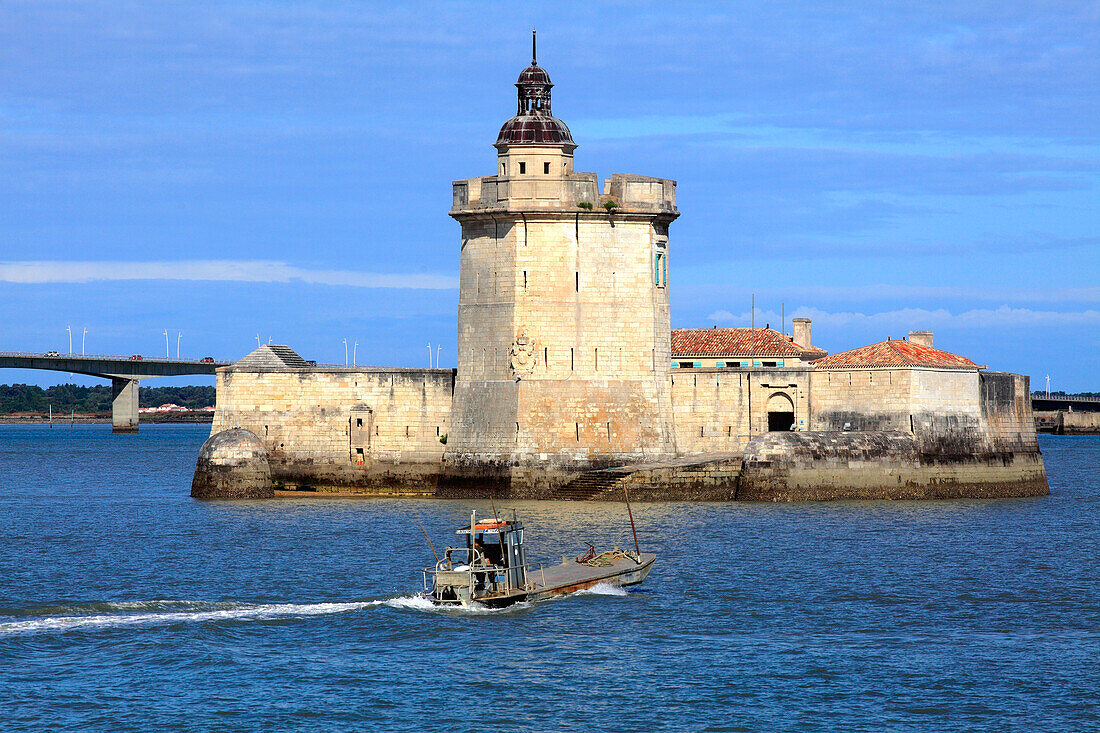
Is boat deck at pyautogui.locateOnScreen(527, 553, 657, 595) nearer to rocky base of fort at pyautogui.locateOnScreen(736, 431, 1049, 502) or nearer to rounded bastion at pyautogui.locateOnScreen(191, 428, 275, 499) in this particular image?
rocky base of fort at pyautogui.locateOnScreen(736, 431, 1049, 502)

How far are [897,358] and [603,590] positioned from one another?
805 inches

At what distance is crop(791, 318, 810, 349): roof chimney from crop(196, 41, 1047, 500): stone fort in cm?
1236

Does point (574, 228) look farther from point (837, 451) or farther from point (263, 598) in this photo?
point (263, 598)

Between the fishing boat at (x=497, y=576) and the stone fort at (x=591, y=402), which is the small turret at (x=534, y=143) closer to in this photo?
the stone fort at (x=591, y=402)

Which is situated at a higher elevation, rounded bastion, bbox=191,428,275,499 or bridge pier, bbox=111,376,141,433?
bridge pier, bbox=111,376,141,433

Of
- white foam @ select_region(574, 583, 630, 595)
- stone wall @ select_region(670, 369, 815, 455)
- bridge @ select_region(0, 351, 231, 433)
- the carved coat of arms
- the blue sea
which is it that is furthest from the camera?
bridge @ select_region(0, 351, 231, 433)

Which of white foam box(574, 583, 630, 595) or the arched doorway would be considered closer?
white foam box(574, 583, 630, 595)

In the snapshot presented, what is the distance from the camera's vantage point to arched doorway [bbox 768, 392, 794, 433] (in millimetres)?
47469

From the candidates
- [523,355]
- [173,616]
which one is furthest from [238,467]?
[173,616]

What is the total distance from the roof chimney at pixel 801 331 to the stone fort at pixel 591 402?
12356mm

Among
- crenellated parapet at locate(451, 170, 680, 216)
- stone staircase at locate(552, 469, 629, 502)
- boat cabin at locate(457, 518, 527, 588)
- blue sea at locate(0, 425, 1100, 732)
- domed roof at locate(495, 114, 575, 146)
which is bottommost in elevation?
blue sea at locate(0, 425, 1100, 732)

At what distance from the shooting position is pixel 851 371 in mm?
46781

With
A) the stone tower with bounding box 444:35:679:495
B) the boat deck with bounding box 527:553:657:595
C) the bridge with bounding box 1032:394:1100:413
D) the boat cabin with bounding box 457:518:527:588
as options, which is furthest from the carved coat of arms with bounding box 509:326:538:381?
the bridge with bounding box 1032:394:1100:413

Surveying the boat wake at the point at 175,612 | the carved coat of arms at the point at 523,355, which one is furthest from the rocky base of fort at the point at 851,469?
the boat wake at the point at 175,612
